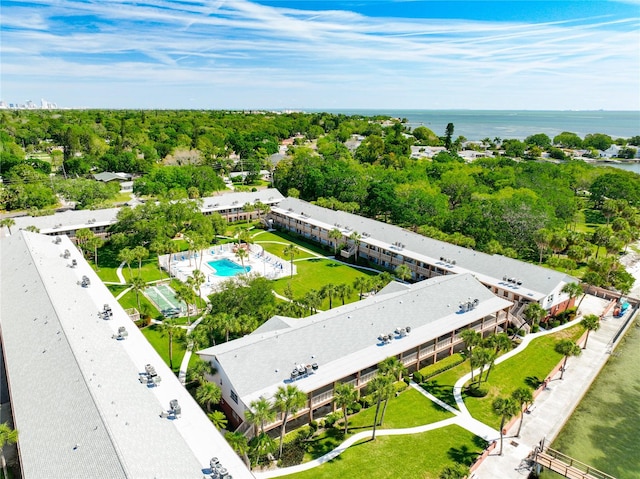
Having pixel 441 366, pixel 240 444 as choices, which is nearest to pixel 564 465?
pixel 441 366

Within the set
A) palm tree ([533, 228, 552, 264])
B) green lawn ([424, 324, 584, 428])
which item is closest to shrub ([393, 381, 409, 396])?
green lawn ([424, 324, 584, 428])

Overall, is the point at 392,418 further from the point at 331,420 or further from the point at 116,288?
the point at 116,288

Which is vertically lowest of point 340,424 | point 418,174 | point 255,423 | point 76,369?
point 340,424

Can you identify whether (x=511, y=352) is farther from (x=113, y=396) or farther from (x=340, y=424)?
(x=113, y=396)

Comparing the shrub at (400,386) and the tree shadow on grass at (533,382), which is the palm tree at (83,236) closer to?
the shrub at (400,386)

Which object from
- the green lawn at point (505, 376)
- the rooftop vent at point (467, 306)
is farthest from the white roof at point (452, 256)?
the rooftop vent at point (467, 306)

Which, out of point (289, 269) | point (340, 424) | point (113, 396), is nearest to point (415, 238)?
point (289, 269)
